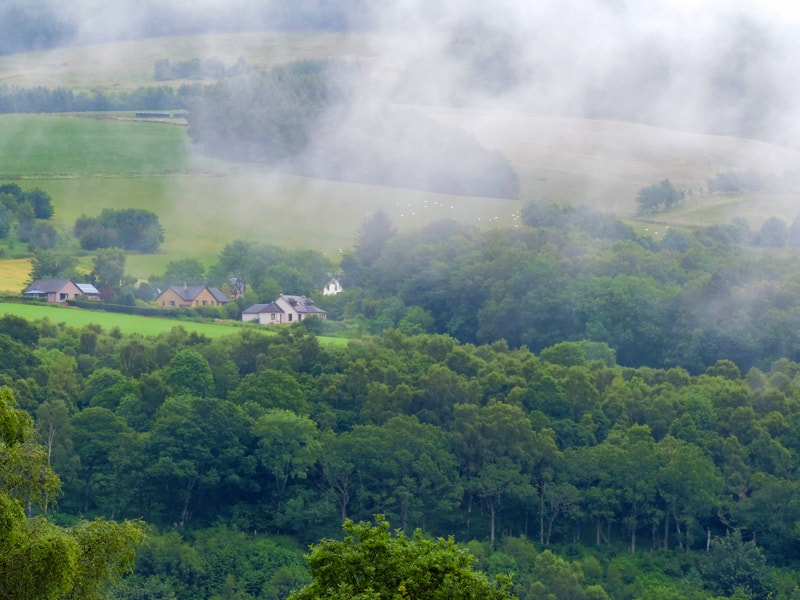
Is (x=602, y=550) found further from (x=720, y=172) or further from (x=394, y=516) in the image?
(x=720, y=172)

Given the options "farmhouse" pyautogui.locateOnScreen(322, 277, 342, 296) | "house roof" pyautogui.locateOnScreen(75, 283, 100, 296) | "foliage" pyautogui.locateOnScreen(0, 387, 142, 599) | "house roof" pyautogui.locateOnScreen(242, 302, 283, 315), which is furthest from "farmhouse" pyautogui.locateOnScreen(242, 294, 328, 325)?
"foliage" pyautogui.locateOnScreen(0, 387, 142, 599)

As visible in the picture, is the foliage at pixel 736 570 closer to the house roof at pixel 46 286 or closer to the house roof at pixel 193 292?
the house roof at pixel 193 292

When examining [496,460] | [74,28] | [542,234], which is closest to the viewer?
[496,460]

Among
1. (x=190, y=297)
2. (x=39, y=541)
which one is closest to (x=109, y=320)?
(x=190, y=297)

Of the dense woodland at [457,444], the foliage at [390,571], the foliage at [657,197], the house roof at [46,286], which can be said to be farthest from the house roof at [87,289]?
the foliage at [390,571]

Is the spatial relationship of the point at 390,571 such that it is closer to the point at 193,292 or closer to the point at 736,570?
the point at 736,570

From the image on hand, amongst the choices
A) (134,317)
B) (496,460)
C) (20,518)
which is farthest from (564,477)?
(20,518)
